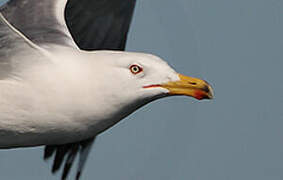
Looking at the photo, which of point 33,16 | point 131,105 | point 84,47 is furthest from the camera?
point 84,47

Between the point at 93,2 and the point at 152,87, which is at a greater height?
the point at 152,87

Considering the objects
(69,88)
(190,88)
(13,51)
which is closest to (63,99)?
(69,88)

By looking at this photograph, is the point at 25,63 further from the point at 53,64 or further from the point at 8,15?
the point at 8,15

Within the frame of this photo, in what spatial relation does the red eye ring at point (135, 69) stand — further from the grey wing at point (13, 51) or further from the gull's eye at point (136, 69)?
the grey wing at point (13, 51)

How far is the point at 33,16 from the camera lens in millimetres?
7586

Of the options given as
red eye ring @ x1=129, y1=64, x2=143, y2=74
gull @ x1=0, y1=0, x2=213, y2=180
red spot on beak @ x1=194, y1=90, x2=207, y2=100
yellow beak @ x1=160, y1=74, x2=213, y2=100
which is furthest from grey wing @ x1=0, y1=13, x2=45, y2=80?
red spot on beak @ x1=194, y1=90, x2=207, y2=100

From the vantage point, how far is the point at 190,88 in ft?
20.6

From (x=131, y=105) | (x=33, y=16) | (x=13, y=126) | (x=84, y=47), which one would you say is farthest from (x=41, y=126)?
(x=84, y=47)

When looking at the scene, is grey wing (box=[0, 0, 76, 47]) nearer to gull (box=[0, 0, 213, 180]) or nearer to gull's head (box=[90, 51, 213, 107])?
gull (box=[0, 0, 213, 180])

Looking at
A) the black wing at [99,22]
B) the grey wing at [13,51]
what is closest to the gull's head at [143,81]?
the grey wing at [13,51]

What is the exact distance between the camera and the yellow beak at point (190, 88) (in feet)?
20.4

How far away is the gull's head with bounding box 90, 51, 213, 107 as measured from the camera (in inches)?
244

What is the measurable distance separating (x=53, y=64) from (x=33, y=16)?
4.46 ft

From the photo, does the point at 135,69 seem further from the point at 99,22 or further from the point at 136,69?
the point at 99,22
